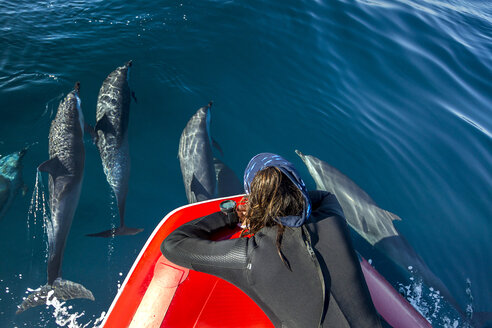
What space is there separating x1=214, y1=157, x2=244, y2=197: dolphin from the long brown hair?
4200mm

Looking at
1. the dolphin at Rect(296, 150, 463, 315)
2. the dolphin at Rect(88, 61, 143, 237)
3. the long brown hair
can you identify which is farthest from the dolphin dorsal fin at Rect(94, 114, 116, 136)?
the long brown hair

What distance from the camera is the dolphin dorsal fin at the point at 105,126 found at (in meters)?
6.42

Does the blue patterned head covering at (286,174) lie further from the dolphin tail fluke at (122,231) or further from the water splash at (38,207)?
the water splash at (38,207)

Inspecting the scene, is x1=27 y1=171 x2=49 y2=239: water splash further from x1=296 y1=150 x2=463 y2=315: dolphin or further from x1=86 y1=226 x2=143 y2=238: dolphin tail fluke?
x1=296 y1=150 x2=463 y2=315: dolphin

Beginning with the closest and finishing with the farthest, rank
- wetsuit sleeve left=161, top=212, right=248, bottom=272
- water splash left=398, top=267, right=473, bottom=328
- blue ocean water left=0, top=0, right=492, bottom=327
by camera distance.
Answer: wetsuit sleeve left=161, top=212, right=248, bottom=272 → water splash left=398, top=267, right=473, bottom=328 → blue ocean water left=0, top=0, right=492, bottom=327

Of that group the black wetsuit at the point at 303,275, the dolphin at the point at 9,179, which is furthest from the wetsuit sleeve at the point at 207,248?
the dolphin at the point at 9,179

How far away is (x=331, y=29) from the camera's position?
36.2ft

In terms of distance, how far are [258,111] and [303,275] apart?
21.0 feet

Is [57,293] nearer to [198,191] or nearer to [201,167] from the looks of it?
[198,191]

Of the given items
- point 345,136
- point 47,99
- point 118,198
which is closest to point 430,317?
point 345,136

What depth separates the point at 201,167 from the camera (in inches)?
256

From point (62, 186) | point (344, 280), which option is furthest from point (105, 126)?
point (344, 280)

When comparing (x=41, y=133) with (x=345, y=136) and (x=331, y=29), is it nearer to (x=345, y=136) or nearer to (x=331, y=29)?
(x=345, y=136)

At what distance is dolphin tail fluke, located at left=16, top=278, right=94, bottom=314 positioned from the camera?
480 cm
